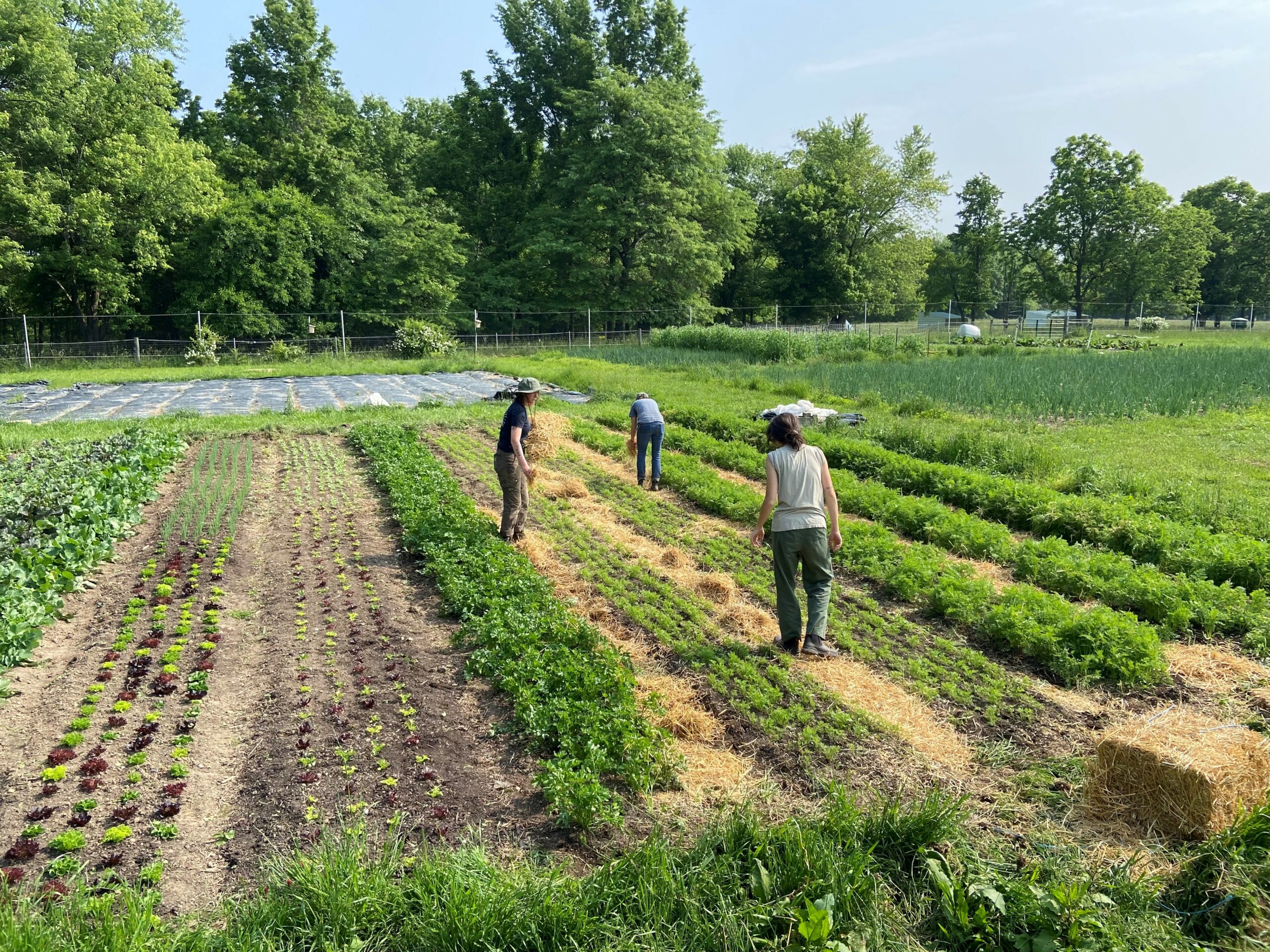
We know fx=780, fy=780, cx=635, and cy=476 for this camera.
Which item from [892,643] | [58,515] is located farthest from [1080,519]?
[58,515]

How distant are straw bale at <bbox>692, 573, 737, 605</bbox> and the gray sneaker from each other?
4.18ft

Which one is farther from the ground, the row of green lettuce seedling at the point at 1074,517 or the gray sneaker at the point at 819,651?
the row of green lettuce seedling at the point at 1074,517

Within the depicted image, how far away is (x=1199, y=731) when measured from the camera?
4254 mm

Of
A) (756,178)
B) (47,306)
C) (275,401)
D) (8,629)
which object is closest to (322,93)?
(47,306)

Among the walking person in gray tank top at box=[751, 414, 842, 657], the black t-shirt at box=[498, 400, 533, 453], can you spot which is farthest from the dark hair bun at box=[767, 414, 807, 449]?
the black t-shirt at box=[498, 400, 533, 453]

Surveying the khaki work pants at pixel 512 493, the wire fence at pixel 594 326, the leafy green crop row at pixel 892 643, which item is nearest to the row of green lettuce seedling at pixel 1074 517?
the leafy green crop row at pixel 892 643

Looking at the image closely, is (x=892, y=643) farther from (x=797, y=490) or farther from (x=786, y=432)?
(x=786, y=432)

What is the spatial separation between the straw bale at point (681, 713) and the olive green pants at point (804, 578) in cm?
104

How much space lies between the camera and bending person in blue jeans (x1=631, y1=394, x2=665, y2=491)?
37.8ft

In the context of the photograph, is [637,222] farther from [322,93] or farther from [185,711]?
[185,711]

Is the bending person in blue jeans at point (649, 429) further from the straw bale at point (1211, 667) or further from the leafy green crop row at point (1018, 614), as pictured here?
the straw bale at point (1211, 667)

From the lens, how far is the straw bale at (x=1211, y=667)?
583 centimetres

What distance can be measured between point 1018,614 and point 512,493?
17.6ft

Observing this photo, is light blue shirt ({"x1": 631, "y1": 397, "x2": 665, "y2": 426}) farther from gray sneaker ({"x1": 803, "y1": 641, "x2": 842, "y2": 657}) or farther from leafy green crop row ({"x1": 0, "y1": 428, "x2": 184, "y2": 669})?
leafy green crop row ({"x1": 0, "y1": 428, "x2": 184, "y2": 669})
